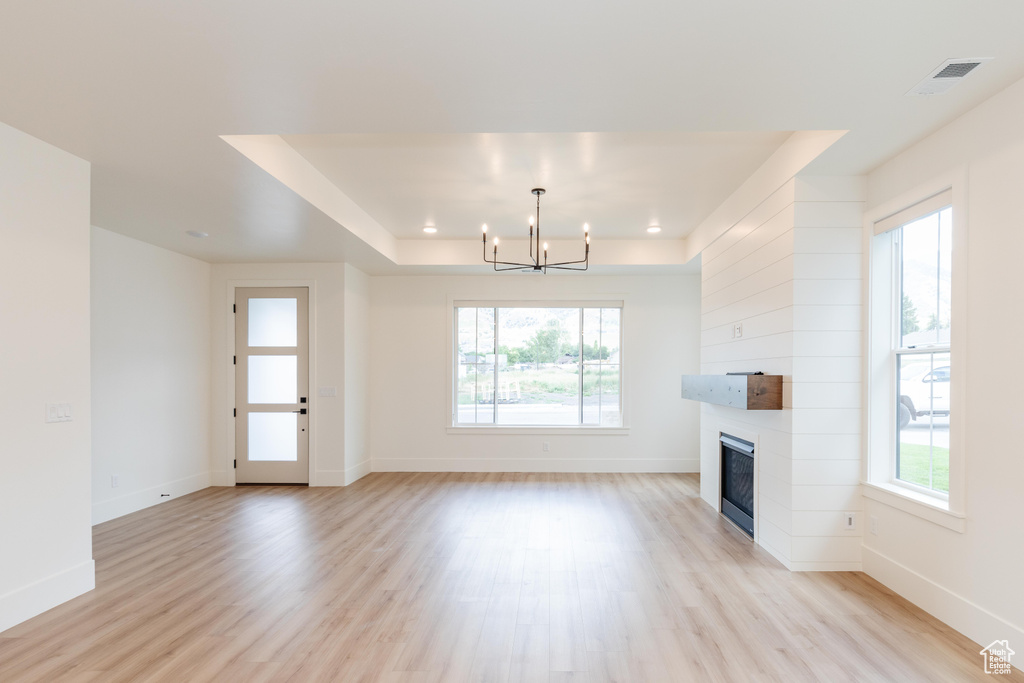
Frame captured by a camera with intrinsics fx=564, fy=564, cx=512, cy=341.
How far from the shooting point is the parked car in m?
3.08

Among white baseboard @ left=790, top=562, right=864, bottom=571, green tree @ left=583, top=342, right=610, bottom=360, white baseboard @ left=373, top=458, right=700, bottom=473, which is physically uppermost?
green tree @ left=583, top=342, right=610, bottom=360

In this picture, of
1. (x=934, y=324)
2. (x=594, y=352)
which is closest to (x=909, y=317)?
(x=934, y=324)

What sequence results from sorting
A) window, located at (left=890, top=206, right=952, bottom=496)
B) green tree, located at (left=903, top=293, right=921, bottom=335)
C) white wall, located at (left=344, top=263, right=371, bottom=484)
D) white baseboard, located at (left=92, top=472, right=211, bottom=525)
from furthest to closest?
white wall, located at (left=344, top=263, right=371, bottom=484) → white baseboard, located at (left=92, top=472, right=211, bottom=525) → green tree, located at (left=903, top=293, right=921, bottom=335) → window, located at (left=890, top=206, right=952, bottom=496)

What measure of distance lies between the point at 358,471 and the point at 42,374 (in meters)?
4.12

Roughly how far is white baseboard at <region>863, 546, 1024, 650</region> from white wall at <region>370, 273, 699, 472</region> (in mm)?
3796

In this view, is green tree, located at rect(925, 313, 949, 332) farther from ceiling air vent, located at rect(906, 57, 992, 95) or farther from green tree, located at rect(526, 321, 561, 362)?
green tree, located at rect(526, 321, 561, 362)

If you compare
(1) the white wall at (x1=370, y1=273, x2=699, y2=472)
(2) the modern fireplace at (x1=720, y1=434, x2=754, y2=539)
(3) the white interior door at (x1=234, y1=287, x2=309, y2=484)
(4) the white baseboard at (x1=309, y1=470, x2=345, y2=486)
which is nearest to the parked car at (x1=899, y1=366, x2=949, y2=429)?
(2) the modern fireplace at (x1=720, y1=434, x2=754, y2=539)

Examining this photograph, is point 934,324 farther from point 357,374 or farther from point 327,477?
point 327,477

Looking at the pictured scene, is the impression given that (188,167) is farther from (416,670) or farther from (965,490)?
(965,490)

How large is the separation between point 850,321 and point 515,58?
110 inches

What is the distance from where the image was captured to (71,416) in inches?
131

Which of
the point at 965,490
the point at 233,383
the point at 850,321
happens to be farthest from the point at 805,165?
the point at 233,383

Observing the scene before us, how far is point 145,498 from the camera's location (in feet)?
17.9

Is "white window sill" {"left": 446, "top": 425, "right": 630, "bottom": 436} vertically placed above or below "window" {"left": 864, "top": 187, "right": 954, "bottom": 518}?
below
